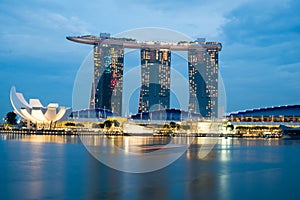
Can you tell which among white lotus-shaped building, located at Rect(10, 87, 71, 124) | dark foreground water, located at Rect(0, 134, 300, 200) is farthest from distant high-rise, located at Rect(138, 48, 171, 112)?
white lotus-shaped building, located at Rect(10, 87, 71, 124)

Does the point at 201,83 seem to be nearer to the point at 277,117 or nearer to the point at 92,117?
the point at 277,117

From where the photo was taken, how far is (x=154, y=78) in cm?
3369

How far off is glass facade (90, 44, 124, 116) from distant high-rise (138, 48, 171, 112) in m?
4.36

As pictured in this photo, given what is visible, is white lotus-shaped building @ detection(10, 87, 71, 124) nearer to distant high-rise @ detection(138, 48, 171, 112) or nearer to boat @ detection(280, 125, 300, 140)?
distant high-rise @ detection(138, 48, 171, 112)

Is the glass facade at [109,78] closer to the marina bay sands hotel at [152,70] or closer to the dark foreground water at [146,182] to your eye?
the marina bay sands hotel at [152,70]

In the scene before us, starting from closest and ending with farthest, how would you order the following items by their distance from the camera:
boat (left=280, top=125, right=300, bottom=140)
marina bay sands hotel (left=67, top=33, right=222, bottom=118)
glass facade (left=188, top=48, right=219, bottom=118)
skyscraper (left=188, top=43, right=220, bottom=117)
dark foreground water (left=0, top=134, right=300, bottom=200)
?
dark foreground water (left=0, top=134, right=300, bottom=200)
marina bay sands hotel (left=67, top=33, right=222, bottom=118)
boat (left=280, top=125, right=300, bottom=140)
skyscraper (left=188, top=43, right=220, bottom=117)
glass facade (left=188, top=48, right=219, bottom=118)

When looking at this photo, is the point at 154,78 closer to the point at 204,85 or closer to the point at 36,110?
the point at 204,85

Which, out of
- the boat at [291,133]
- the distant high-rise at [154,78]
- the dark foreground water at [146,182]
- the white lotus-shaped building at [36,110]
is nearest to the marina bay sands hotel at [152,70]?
the distant high-rise at [154,78]

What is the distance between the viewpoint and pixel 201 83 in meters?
59.4

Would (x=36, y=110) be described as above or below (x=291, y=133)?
above

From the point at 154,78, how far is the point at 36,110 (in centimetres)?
3044

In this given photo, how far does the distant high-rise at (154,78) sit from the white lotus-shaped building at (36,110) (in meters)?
14.5

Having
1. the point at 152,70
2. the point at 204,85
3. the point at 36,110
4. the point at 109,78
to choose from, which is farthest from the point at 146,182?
the point at 109,78

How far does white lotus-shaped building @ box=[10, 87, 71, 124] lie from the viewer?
58.9 metres
